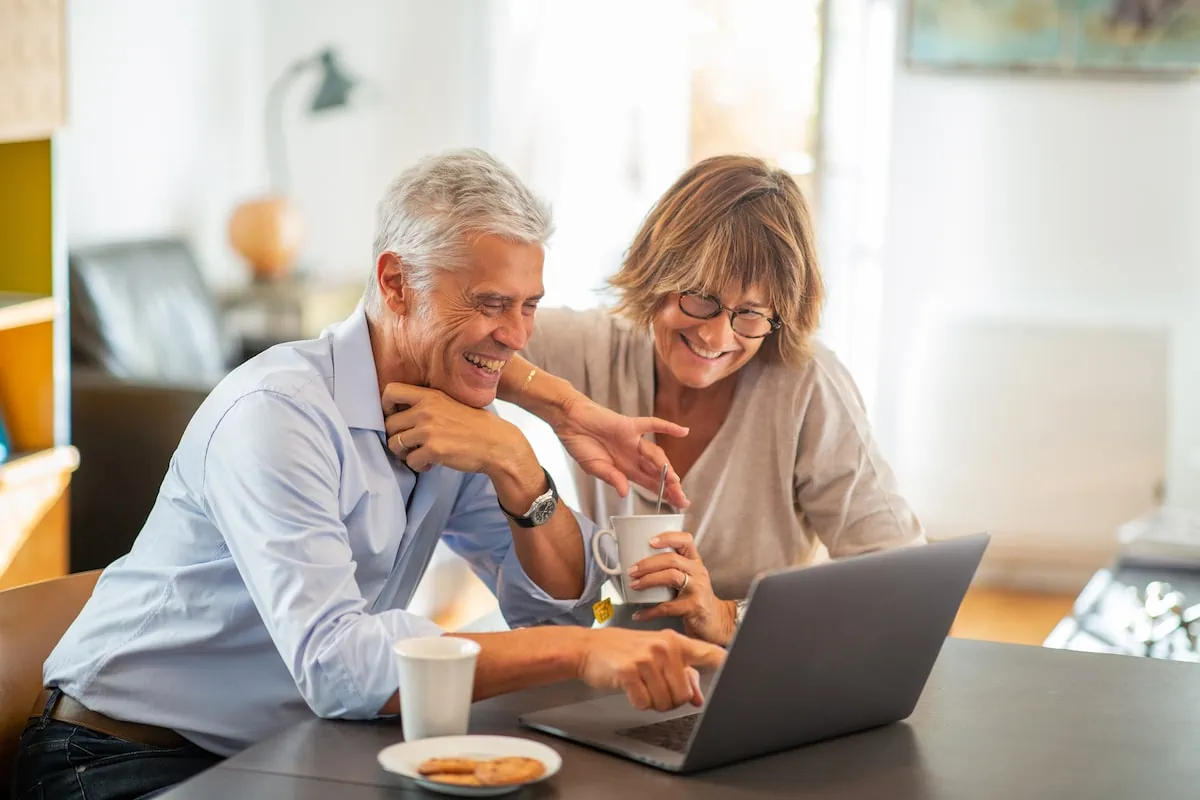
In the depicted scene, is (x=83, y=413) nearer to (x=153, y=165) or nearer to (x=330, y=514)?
(x=153, y=165)

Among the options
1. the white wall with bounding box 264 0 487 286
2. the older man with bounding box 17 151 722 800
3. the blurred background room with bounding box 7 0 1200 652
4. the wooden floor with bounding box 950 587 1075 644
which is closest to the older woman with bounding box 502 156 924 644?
the older man with bounding box 17 151 722 800

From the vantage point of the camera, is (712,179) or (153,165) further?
(153,165)

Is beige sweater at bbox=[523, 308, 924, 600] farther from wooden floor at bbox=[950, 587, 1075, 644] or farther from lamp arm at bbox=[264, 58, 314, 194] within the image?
lamp arm at bbox=[264, 58, 314, 194]

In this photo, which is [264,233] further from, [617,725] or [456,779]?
[456,779]

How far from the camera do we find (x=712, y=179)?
6.40 feet

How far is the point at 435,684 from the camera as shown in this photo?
1220 mm

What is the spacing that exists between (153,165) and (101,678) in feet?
10.8

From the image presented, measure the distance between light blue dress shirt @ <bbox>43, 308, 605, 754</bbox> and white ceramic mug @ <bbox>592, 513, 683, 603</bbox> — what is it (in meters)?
0.11

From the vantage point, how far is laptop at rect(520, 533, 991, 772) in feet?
3.93

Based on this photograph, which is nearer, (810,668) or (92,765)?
(810,668)

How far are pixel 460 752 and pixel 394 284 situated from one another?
1.91 ft

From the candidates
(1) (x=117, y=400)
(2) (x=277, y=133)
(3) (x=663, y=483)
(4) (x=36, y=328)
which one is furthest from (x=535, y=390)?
(2) (x=277, y=133)

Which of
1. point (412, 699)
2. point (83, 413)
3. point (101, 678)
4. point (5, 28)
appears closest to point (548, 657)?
point (412, 699)

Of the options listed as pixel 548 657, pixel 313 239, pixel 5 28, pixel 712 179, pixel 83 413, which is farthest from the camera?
pixel 313 239
